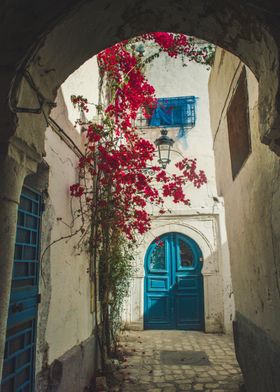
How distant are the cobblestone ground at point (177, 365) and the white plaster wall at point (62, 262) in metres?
1.19

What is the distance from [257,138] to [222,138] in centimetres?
183

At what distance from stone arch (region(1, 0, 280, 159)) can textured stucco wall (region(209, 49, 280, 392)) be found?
2.05ft

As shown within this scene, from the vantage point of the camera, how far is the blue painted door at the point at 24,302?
2504 millimetres

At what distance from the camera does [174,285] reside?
8.47 m

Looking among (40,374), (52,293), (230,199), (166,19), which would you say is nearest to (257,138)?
(166,19)

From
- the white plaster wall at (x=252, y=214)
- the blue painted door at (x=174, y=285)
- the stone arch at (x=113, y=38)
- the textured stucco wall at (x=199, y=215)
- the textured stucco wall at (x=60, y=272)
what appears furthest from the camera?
the blue painted door at (x=174, y=285)

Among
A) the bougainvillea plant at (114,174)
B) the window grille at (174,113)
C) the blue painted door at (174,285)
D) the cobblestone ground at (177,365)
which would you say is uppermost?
the window grille at (174,113)

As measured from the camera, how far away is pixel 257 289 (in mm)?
2949

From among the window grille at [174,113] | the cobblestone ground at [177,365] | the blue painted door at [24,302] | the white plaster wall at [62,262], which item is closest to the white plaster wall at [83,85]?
the white plaster wall at [62,262]

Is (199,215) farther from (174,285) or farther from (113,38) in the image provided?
(113,38)

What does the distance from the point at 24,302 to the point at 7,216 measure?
130cm

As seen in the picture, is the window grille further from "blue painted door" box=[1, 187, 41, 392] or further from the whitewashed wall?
"blue painted door" box=[1, 187, 41, 392]

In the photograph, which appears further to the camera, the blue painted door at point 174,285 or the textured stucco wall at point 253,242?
the blue painted door at point 174,285

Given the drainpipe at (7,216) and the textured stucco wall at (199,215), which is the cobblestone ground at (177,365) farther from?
the drainpipe at (7,216)
